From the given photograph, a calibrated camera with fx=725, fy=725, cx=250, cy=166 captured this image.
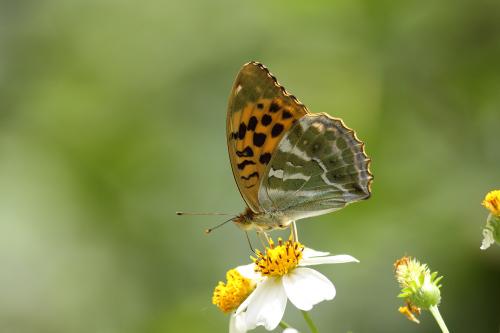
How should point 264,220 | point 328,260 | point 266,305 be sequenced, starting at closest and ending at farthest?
point 266,305
point 328,260
point 264,220

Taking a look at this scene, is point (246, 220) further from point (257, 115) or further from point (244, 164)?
point (257, 115)

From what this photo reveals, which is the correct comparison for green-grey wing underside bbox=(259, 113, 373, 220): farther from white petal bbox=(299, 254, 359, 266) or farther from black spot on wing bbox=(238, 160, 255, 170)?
white petal bbox=(299, 254, 359, 266)

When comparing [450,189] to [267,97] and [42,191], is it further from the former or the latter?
[42,191]

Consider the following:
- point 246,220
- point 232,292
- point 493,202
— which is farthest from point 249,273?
point 493,202

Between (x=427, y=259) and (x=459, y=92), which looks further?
(x=459, y=92)

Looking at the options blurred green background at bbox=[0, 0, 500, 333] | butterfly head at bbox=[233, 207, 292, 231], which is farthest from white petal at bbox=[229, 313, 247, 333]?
blurred green background at bbox=[0, 0, 500, 333]

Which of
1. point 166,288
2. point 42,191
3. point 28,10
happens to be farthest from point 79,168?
point 28,10

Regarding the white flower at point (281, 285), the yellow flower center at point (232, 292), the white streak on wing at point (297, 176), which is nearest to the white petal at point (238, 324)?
the white flower at point (281, 285)
